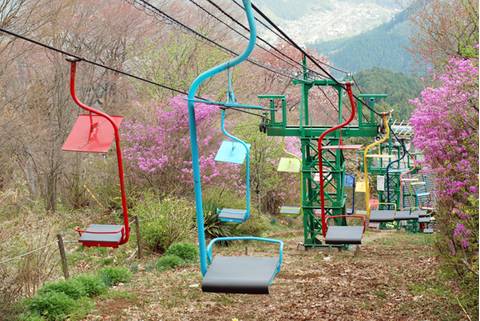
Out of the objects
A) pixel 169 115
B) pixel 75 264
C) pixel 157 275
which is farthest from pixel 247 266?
pixel 169 115

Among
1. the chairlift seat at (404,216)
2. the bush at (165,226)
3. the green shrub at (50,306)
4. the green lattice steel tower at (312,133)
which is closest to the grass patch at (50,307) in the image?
the green shrub at (50,306)

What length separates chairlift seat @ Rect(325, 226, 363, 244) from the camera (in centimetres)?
888

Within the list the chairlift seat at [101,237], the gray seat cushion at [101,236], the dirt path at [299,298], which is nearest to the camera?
the chairlift seat at [101,237]

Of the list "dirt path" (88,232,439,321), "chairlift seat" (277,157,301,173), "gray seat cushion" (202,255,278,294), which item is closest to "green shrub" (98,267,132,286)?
"dirt path" (88,232,439,321)

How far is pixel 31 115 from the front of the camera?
17938mm

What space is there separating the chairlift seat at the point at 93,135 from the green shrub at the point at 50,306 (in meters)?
3.21

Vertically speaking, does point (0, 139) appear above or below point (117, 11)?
below

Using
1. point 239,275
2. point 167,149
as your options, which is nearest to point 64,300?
point 239,275

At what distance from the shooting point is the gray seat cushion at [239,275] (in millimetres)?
4926

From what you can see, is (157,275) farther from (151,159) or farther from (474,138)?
(151,159)

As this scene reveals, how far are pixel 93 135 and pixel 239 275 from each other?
1610 mm

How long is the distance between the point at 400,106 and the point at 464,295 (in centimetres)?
4503

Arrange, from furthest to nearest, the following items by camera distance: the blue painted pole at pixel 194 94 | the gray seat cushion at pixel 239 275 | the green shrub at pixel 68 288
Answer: the green shrub at pixel 68 288, the gray seat cushion at pixel 239 275, the blue painted pole at pixel 194 94

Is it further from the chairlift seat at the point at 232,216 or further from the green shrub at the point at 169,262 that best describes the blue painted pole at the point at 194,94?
the green shrub at the point at 169,262
